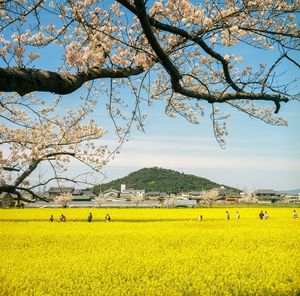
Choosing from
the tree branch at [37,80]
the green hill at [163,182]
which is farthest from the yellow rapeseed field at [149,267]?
the green hill at [163,182]

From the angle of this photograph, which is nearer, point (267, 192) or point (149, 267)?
point (149, 267)

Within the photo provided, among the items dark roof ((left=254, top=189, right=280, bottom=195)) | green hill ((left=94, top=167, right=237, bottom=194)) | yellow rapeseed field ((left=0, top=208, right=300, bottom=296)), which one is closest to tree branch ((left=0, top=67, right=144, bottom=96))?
yellow rapeseed field ((left=0, top=208, right=300, bottom=296))

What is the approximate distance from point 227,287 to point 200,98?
6.85m

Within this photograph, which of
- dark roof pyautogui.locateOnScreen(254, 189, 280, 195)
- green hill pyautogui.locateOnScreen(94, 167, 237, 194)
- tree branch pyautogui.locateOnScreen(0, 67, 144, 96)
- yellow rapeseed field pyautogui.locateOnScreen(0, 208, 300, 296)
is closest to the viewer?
tree branch pyautogui.locateOnScreen(0, 67, 144, 96)

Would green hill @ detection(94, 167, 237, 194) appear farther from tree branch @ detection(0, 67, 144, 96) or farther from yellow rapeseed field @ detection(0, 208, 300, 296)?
tree branch @ detection(0, 67, 144, 96)

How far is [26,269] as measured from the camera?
38.2 ft

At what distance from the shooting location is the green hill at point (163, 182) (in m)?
169

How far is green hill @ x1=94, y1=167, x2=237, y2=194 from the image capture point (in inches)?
6669

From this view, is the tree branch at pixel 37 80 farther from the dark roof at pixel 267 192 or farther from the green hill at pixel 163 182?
the green hill at pixel 163 182

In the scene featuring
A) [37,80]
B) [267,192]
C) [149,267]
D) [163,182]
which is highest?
[163,182]

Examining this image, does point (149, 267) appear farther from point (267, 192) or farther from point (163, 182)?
point (163, 182)

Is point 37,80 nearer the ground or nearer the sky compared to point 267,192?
nearer the ground

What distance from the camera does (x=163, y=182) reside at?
589 feet

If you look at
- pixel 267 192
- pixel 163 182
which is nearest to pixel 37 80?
pixel 267 192
